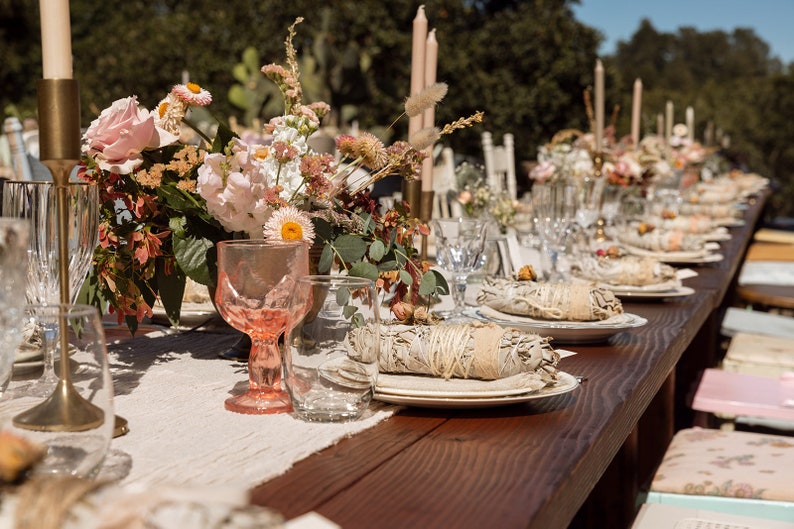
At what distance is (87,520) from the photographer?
0.55 metres

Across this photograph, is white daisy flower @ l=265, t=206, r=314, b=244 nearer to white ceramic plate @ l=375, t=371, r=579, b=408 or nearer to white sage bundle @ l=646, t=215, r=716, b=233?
white ceramic plate @ l=375, t=371, r=579, b=408

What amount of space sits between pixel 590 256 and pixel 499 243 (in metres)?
0.41

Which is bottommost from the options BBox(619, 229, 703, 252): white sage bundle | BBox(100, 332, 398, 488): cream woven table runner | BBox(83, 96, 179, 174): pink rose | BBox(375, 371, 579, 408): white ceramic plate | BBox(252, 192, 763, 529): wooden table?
BBox(252, 192, 763, 529): wooden table

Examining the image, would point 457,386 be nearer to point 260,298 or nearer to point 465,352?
point 465,352

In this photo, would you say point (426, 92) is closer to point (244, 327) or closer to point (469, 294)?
point (244, 327)

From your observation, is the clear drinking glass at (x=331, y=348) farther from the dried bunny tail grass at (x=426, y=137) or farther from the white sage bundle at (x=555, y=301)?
the white sage bundle at (x=555, y=301)

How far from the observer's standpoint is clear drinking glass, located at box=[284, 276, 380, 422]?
38.7 inches

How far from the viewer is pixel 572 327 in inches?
57.0

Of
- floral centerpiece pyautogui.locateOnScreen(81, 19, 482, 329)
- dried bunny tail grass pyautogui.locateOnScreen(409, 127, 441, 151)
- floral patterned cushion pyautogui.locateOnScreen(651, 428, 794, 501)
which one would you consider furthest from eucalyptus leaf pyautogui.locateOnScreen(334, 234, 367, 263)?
floral patterned cushion pyautogui.locateOnScreen(651, 428, 794, 501)

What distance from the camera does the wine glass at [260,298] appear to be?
1054mm

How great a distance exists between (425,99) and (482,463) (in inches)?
18.9

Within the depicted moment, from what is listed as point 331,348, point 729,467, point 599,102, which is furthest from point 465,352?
point 599,102

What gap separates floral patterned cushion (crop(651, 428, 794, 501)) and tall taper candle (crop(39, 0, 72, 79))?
1273mm

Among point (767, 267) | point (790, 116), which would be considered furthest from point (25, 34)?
point (767, 267)
